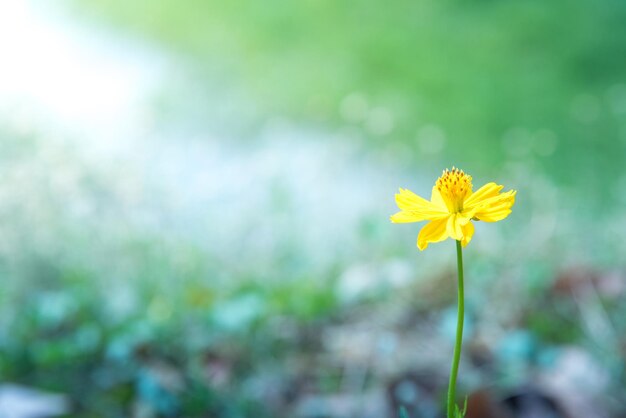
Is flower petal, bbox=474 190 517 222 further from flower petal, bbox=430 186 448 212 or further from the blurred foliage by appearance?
the blurred foliage

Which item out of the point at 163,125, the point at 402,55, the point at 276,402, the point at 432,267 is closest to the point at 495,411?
the point at 276,402

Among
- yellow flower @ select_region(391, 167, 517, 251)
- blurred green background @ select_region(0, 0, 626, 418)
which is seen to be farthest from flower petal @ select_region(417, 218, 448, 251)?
blurred green background @ select_region(0, 0, 626, 418)

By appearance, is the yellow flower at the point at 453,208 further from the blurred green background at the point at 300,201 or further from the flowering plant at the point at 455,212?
the blurred green background at the point at 300,201

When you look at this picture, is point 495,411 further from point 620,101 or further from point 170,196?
point 620,101

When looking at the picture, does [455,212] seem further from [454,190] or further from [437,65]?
[437,65]

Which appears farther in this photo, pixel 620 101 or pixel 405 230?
pixel 620 101

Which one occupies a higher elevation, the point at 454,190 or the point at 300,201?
the point at 300,201

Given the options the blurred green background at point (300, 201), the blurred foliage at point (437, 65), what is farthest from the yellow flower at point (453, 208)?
the blurred foliage at point (437, 65)

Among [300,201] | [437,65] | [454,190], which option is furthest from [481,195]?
[437,65]
